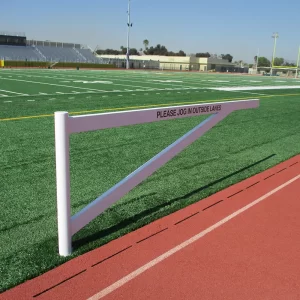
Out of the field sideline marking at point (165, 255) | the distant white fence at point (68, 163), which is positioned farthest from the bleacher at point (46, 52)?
the field sideline marking at point (165, 255)

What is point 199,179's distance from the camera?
17.7 feet

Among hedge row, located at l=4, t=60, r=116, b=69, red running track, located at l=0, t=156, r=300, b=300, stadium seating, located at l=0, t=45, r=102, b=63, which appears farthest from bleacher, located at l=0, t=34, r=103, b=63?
red running track, located at l=0, t=156, r=300, b=300

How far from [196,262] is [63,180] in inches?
51.2

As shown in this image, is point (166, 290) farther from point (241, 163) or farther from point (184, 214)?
point (241, 163)

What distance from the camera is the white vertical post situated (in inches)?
115

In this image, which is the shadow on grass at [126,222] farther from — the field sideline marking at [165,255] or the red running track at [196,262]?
the field sideline marking at [165,255]

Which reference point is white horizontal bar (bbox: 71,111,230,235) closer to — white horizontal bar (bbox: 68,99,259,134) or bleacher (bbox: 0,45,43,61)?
white horizontal bar (bbox: 68,99,259,134)

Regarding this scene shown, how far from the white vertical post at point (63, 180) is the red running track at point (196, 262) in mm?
201

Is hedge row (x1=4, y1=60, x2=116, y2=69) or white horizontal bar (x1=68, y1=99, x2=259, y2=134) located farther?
hedge row (x1=4, y1=60, x2=116, y2=69)

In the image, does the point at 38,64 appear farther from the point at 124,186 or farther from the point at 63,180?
the point at 63,180

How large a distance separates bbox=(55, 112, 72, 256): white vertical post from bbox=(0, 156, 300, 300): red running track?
20cm

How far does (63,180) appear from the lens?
3.07m

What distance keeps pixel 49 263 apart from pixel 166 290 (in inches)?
38.4

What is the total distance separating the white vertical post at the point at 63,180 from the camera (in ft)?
9.62
